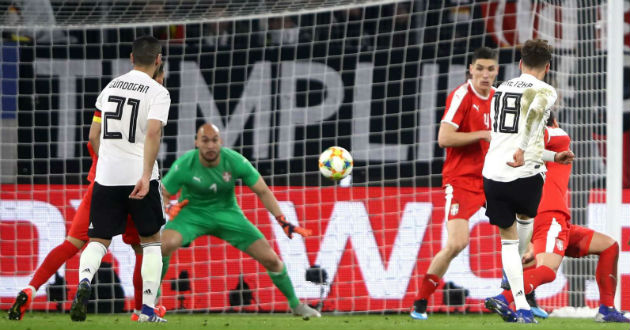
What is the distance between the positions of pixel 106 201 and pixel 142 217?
0.24 meters

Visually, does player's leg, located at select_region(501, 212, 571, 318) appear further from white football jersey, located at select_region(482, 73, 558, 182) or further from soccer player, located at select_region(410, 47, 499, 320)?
white football jersey, located at select_region(482, 73, 558, 182)

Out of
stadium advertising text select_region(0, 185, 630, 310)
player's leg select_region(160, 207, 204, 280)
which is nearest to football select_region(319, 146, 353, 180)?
player's leg select_region(160, 207, 204, 280)

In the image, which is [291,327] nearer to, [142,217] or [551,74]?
[142,217]

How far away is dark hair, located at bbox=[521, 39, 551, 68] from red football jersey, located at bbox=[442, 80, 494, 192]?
3.71 ft

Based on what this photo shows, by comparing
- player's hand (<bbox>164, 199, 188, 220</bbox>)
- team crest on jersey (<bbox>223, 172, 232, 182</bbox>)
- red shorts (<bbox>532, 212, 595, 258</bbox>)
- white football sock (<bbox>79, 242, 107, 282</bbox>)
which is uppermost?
team crest on jersey (<bbox>223, 172, 232, 182</bbox>)

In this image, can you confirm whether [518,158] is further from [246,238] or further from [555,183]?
[246,238]

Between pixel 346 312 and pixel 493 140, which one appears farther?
pixel 346 312

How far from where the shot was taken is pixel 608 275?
305 inches

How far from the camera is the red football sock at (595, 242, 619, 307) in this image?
7707mm

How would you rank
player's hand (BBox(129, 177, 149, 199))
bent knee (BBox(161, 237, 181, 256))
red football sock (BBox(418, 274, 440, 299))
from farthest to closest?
bent knee (BBox(161, 237, 181, 256)) → red football sock (BBox(418, 274, 440, 299)) → player's hand (BBox(129, 177, 149, 199))

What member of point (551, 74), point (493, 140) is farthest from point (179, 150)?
point (493, 140)

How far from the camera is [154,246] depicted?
6.74 m

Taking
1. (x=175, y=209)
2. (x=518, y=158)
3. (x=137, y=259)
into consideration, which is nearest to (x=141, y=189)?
(x=137, y=259)

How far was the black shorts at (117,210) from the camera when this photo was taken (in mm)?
6605
